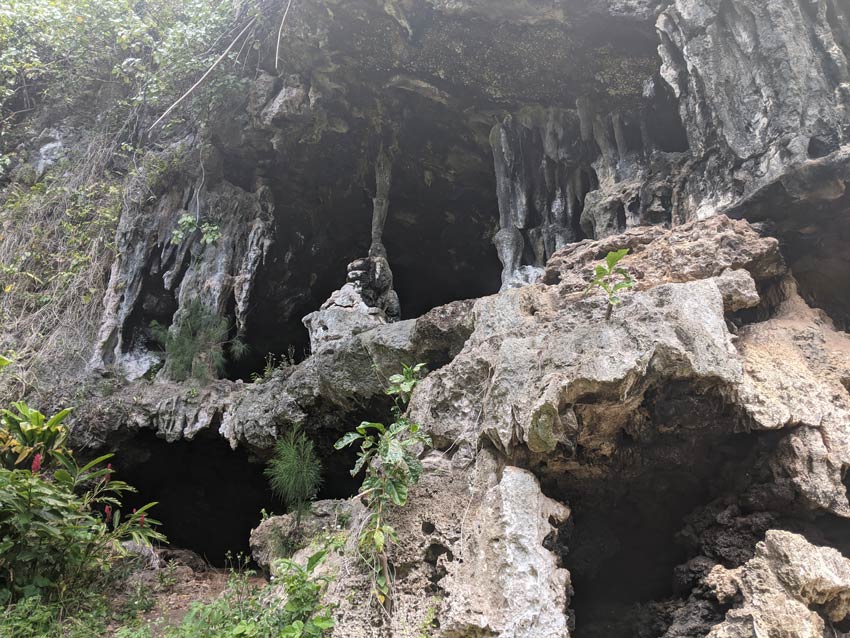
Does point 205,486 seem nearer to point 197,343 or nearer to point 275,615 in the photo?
point 197,343

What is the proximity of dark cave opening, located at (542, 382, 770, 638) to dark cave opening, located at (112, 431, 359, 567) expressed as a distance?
366 centimetres

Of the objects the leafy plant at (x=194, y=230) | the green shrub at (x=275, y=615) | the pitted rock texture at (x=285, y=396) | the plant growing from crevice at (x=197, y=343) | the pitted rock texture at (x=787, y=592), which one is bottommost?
the green shrub at (x=275, y=615)

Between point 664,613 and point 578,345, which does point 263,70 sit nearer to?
point 578,345

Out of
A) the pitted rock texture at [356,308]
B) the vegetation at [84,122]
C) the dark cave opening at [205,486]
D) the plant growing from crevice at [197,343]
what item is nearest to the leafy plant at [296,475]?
the dark cave opening at [205,486]

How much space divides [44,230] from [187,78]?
3.24 m

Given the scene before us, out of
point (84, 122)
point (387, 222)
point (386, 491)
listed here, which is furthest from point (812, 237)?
point (84, 122)

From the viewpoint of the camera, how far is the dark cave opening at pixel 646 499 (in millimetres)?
3705

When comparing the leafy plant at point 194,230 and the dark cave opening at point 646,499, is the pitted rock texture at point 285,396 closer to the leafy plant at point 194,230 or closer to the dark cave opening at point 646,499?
the dark cave opening at point 646,499

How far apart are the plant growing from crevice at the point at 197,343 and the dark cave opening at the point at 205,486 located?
2.90 ft

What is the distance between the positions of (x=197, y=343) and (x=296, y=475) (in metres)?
3.04

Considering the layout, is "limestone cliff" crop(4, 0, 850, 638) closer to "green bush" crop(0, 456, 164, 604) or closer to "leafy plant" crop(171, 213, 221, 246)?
"leafy plant" crop(171, 213, 221, 246)

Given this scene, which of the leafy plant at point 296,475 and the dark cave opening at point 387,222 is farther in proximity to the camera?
the dark cave opening at point 387,222

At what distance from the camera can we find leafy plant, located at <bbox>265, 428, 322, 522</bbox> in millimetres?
5965

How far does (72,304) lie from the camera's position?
29.2 feet
